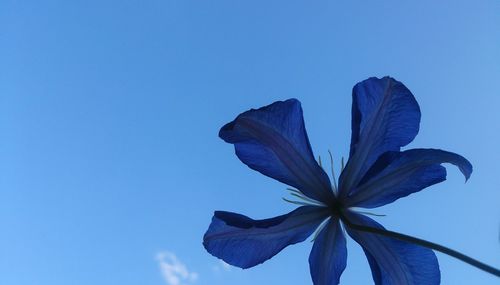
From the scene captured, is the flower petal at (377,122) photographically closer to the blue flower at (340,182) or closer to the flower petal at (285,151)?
the blue flower at (340,182)

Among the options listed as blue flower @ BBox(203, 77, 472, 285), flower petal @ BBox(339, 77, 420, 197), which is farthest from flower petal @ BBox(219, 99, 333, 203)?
→ flower petal @ BBox(339, 77, 420, 197)

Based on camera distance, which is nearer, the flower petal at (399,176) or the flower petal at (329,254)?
the flower petal at (399,176)

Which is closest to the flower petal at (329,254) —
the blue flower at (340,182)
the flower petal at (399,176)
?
the blue flower at (340,182)

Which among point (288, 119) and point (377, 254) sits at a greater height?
point (288, 119)

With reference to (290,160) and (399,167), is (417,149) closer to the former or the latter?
(399,167)

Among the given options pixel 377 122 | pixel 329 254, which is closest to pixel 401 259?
pixel 329 254

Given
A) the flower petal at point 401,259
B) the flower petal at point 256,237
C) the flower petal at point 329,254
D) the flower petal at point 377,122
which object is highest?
the flower petal at point 377,122

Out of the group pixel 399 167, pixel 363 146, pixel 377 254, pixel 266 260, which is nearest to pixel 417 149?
pixel 399 167
